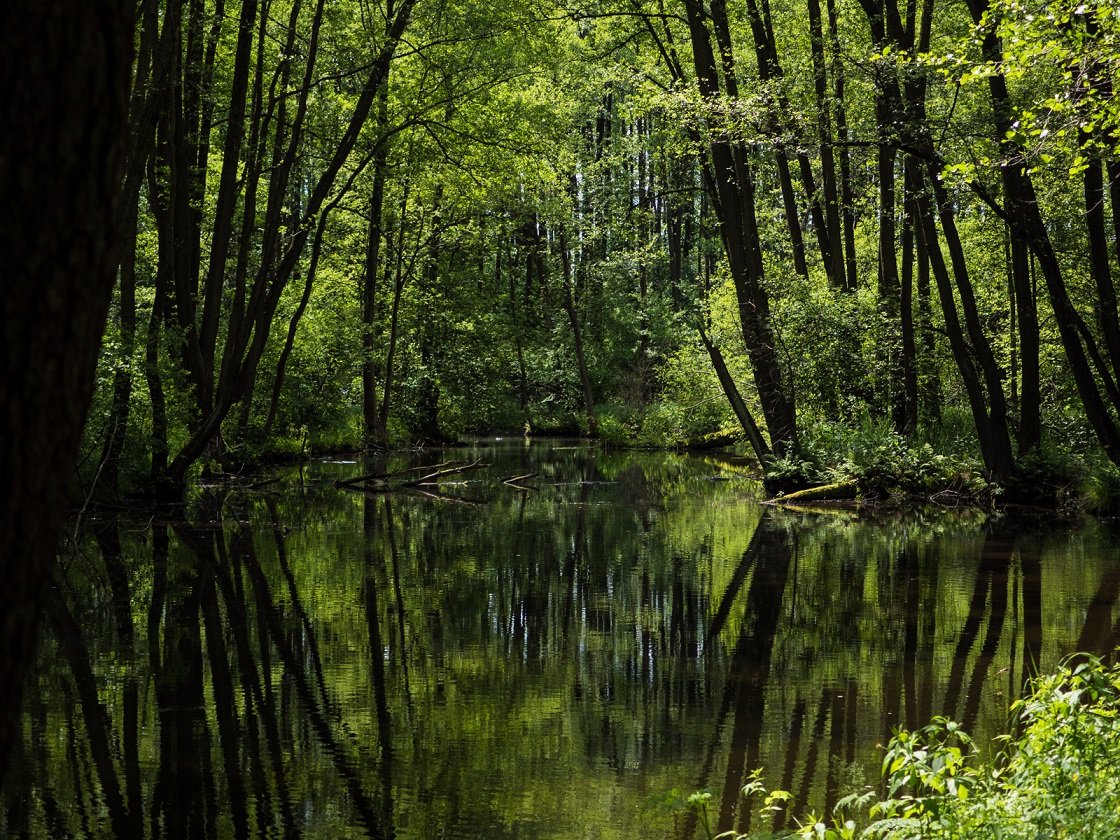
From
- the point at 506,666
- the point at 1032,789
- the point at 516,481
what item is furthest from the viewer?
the point at 516,481

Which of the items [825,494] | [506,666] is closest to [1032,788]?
[506,666]

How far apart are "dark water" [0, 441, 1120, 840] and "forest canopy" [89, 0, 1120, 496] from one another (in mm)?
3131

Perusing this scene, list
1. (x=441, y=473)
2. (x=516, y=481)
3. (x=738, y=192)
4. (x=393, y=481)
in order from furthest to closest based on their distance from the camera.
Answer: (x=441, y=473), (x=393, y=481), (x=516, y=481), (x=738, y=192)

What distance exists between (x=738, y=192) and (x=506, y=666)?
45.6 feet

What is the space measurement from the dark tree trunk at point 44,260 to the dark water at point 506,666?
8.35ft

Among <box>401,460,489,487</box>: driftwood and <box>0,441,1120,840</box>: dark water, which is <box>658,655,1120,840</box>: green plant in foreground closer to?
<box>0,441,1120,840</box>: dark water

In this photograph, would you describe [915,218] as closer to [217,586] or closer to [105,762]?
[217,586]

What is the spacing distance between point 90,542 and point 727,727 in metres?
10.0

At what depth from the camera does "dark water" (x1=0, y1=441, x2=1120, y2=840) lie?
5402 millimetres

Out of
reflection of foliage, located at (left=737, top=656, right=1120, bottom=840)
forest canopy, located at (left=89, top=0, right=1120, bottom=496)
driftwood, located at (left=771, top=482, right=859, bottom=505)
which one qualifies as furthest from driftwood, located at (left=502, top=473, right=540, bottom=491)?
reflection of foliage, located at (left=737, top=656, right=1120, bottom=840)

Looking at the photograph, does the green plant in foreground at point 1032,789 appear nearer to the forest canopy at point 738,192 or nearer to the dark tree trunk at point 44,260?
the dark tree trunk at point 44,260

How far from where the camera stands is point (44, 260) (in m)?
1.69

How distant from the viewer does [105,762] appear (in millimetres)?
5809

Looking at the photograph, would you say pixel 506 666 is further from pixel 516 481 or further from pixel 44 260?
pixel 516 481
